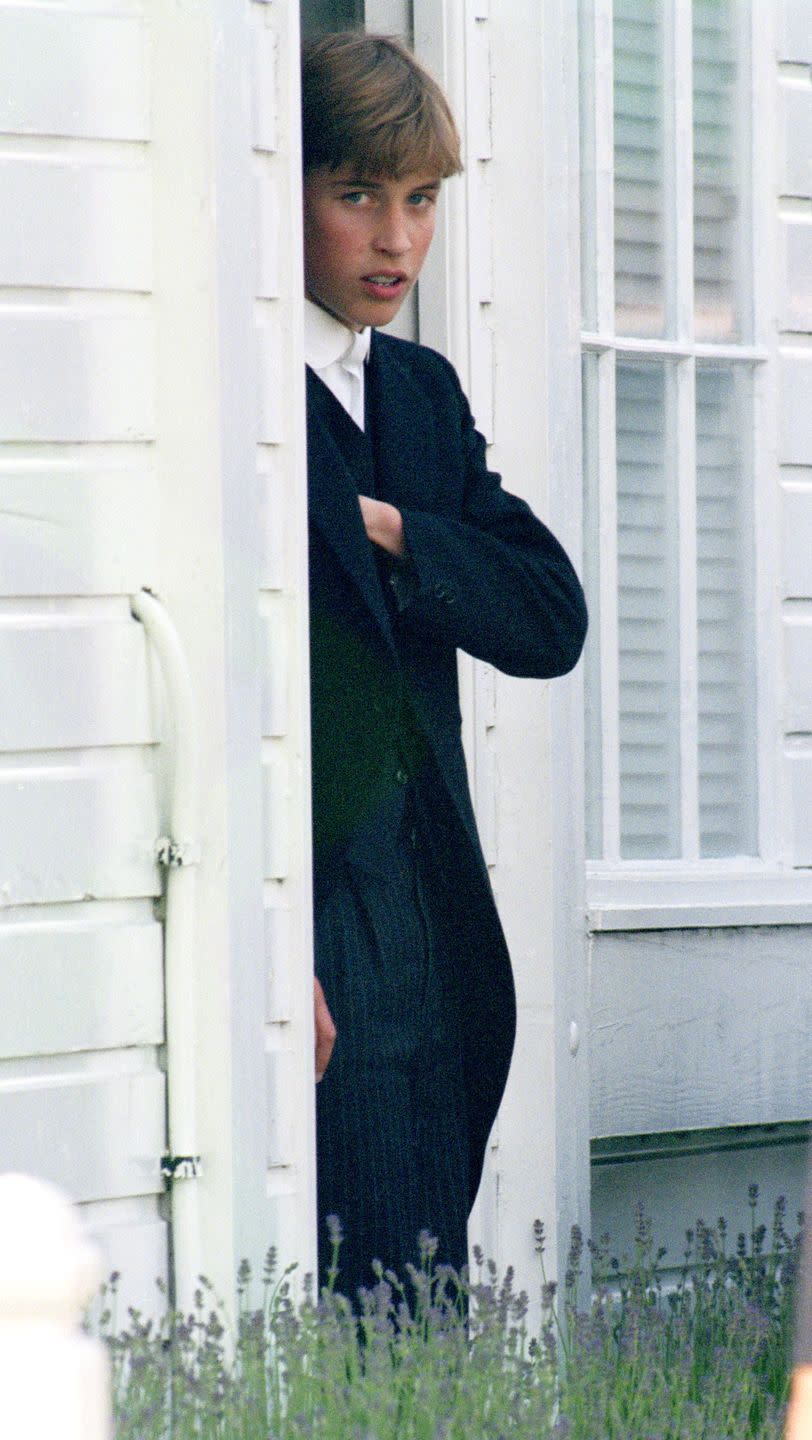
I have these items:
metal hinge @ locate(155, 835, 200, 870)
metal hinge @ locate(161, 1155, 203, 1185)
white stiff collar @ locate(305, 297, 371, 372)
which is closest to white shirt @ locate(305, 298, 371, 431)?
white stiff collar @ locate(305, 297, 371, 372)

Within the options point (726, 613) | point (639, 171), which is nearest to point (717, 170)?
point (639, 171)

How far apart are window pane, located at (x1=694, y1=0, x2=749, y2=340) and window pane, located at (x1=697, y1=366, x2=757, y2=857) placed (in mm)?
131

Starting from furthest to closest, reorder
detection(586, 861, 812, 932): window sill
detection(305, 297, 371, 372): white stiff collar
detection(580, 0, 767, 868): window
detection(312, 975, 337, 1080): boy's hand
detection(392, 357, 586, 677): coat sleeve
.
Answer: detection(580, 0, 767, 868): window
detection(586, 861, 812, 932): window sill
detection(305, 297, 371, 372): white stiff collar
detection(392, 357, 586, 677): coat sleeve
detection(312, 975, 337, 1080): boy's hand

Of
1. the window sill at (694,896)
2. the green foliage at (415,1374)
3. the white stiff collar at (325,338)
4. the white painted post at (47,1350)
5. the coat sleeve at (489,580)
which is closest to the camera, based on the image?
the white painted post at (47,1350)

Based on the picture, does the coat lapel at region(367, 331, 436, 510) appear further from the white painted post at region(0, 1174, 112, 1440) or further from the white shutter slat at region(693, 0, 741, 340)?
the white painted post at region(0, 1174, 112, 1440)

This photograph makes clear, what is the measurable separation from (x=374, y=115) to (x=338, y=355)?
352 millimetres

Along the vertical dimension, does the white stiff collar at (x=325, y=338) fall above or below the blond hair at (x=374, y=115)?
below

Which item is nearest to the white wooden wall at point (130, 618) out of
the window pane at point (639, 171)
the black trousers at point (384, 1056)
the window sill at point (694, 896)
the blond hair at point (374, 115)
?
the black trousers at point (384, 1056)

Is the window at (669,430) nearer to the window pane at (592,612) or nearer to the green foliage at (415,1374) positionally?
the window pane at (592,612)

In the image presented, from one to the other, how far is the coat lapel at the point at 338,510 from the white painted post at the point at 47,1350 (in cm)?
198

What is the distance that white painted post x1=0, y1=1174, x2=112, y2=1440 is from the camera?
3.74 ft

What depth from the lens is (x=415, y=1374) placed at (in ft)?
9.56

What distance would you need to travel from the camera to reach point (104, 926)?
9.78ft

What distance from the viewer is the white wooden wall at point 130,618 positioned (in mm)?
2926
